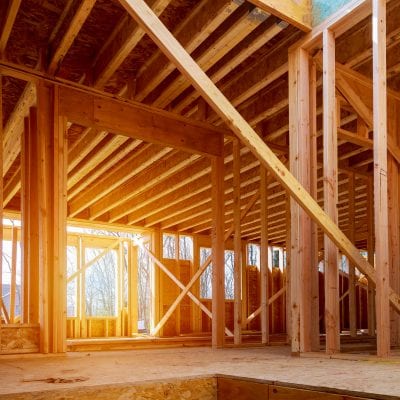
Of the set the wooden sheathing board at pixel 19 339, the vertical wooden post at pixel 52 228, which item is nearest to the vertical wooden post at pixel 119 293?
the vertical wooden post at pixel 52 228

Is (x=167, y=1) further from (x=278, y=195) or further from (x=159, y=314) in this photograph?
(x=159, y=314)

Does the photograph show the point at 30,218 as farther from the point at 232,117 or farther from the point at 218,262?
the point at 232,117

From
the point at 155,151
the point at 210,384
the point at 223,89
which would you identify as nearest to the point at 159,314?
the point at 155,151

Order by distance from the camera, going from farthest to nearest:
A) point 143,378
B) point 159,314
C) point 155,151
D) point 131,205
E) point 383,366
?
1. point 159,314
2. point 131,205
3. point 155,151
4. point 383,366
5. point 143,378

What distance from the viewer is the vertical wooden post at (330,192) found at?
4.35 m

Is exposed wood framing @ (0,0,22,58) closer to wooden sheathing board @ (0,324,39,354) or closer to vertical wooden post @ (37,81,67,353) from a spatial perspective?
vertical wooden post @ (37,81,67,353)

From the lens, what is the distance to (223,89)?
661 cm

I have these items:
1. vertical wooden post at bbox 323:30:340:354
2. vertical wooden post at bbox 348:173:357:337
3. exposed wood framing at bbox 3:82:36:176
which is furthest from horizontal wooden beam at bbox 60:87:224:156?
vertical wooden post at bbox 348:173:357:337

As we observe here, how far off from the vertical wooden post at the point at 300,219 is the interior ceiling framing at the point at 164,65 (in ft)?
1.64

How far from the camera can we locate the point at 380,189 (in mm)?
4008

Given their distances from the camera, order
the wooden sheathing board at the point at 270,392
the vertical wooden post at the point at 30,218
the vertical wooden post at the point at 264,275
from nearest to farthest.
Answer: the wooden sheathing board at the point at 270,392 → the vertical wooden post at the point at 30,218 → the vertical wooden post at the point at 264,275

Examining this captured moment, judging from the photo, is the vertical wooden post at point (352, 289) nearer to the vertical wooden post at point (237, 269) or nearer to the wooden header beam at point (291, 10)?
the vertical wooden post at point (237, 269)

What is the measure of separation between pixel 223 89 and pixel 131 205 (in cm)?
520

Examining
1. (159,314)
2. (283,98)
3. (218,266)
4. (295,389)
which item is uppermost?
(283,98)
